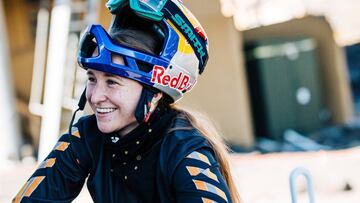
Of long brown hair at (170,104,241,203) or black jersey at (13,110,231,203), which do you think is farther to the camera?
long brown hair at (170,104,241,203)

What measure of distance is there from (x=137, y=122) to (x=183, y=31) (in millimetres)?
383

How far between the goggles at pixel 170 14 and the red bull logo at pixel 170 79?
0.11 metres

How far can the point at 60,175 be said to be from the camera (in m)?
2.21

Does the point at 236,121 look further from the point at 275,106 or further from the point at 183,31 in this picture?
the point at 183,31

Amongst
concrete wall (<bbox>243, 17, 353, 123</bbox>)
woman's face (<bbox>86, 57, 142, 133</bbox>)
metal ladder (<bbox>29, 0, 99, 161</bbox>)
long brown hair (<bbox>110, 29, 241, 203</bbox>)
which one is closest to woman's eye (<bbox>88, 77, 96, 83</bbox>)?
woman's face (<bbox>86, 57, 142, 133</bbox>)

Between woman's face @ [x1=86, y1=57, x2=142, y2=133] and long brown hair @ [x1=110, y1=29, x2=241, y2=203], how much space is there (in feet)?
0.44

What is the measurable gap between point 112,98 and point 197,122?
36cm

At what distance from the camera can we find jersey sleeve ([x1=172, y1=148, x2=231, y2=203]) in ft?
5.89

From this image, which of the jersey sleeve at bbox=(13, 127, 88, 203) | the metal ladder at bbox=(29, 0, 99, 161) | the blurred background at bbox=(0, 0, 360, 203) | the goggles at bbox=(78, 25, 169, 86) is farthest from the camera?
the blurred background at bbox=(0, 0, 360, 203)

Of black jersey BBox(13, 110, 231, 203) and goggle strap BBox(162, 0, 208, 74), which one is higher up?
goggle strap BBox(162, 0, 208, 74)

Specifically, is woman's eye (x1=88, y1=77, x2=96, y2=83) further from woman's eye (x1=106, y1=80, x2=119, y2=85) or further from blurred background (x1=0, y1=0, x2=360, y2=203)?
blurred background (x1=0, y1=0, x2=360, y2=203)

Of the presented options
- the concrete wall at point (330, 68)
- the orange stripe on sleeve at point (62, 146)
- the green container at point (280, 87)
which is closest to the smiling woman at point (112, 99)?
the orange stripe on sleeve at point (62, 146)

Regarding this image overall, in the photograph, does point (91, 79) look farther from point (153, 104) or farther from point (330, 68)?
point (330, 68)

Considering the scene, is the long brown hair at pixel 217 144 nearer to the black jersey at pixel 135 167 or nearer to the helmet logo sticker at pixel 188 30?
the black jersey at pixel 135 167
